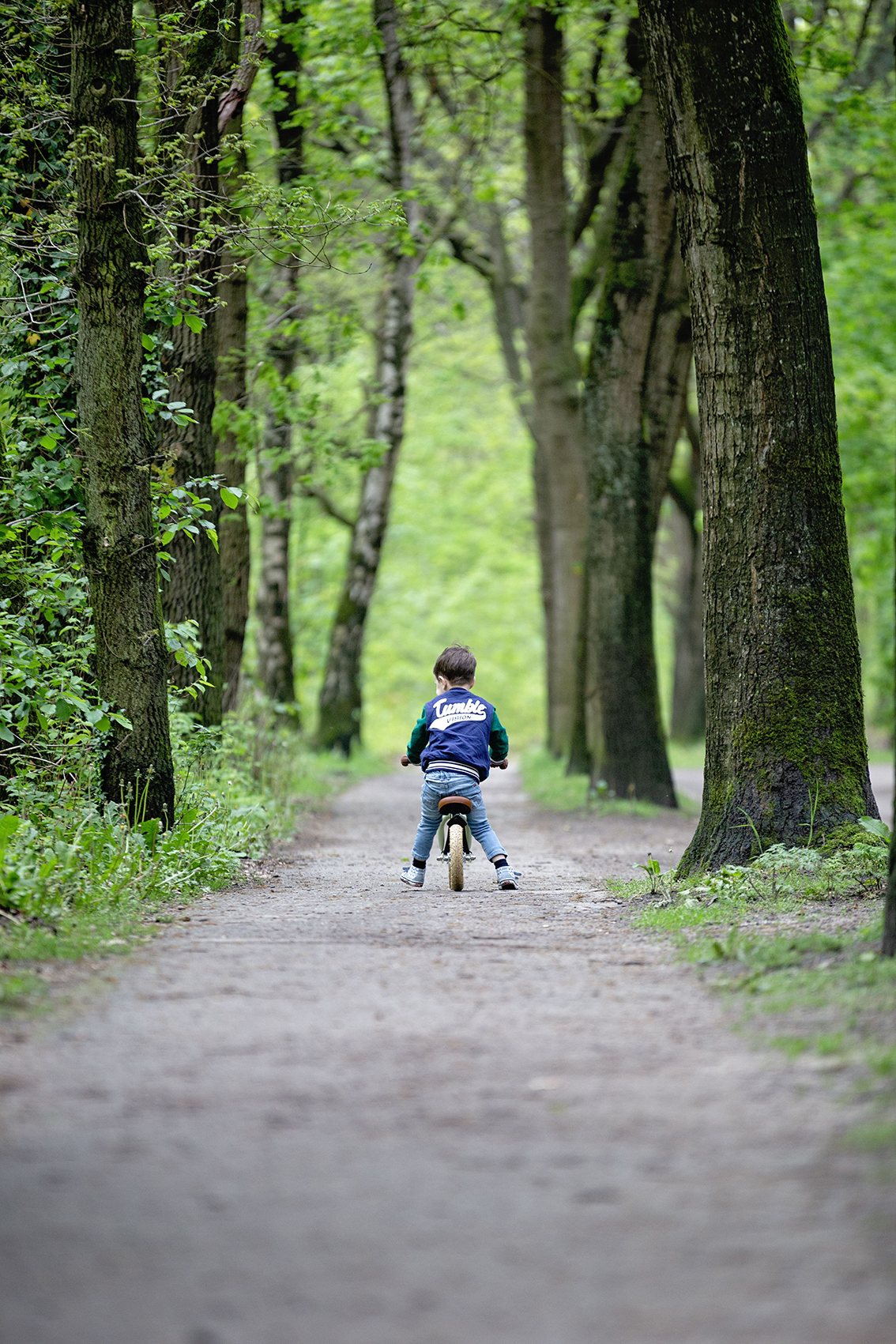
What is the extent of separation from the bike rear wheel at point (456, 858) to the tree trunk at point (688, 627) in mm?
16304

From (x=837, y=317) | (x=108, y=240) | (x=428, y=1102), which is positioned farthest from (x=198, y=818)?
(x=837, y=317)

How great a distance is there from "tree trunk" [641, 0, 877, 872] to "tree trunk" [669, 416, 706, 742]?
16532 millimetres

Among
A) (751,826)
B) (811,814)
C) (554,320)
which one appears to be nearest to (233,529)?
(751,826)

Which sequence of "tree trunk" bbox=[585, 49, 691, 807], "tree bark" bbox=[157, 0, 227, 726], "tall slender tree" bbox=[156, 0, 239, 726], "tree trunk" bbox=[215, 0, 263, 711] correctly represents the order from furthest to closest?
1. "tree trunk" bbox=[585, 49, 691, 807]
2. "tree trunk" bbox=[215, 0, 263, 711]
3. "tree bark" bbox=[157, 0, 227, 726]
4. "tall slender tree" bbox=[156, 0, 239, 726]

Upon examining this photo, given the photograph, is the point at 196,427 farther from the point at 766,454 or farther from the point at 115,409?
the point at 766,454

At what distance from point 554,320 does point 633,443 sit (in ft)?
16.0

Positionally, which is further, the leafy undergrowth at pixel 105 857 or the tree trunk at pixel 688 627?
the tree trunk at pixel 688 627

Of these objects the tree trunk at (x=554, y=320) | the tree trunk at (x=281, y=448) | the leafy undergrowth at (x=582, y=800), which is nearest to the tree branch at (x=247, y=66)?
the tree trunk at (x=281, y=448)

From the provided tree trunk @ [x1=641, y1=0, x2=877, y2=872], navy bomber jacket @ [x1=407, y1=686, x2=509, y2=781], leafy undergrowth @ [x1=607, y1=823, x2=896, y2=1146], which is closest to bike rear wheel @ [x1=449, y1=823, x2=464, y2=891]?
navy bomber jacket @ [x1=407, y1=686, x2=509, y2=781]

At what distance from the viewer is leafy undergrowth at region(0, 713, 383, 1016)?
18.9 feet

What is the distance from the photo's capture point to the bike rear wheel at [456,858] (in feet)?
28.4

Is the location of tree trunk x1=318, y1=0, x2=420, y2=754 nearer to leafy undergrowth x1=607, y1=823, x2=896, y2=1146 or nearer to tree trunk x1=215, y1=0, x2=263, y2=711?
tree trunk x1=215, y1=0, x2=263, y2=711

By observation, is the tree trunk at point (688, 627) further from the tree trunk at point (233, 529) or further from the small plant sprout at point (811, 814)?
the small plant sprout at point (811, 814)

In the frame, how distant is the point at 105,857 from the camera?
7.24m
